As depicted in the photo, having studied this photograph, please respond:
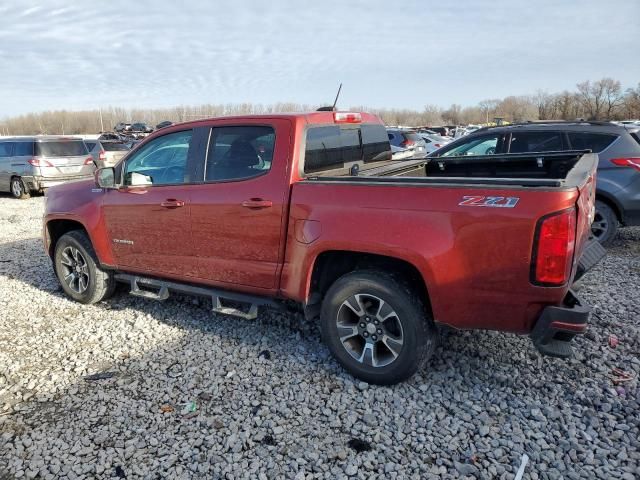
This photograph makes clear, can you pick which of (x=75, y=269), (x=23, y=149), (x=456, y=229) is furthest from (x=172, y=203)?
(x=23, y=149)

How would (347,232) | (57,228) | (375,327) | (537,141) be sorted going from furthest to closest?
(537,141) → (57,228) → (375,327) → (347,232)

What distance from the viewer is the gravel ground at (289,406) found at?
2.62m

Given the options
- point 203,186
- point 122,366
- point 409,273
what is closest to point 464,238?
point 409,273

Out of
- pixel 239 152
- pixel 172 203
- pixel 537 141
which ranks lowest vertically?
pixel 172 203

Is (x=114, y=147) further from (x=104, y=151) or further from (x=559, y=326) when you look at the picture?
(x=559, y=326)

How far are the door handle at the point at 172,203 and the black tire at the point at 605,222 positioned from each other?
530 cm

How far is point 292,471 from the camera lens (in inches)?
101

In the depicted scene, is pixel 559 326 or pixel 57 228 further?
pixel 57 228

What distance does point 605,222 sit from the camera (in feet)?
20.2

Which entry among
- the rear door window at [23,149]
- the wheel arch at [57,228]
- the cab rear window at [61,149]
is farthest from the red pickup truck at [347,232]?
the rear door window at [23,149]

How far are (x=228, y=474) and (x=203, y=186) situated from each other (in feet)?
7.32

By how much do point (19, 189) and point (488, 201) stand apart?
14990 mm

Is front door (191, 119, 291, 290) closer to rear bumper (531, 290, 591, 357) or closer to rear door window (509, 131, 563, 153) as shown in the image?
rear bumper (531, 290, 591, 357)

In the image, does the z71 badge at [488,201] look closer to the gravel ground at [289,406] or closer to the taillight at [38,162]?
the gravel ground at [289,406]
